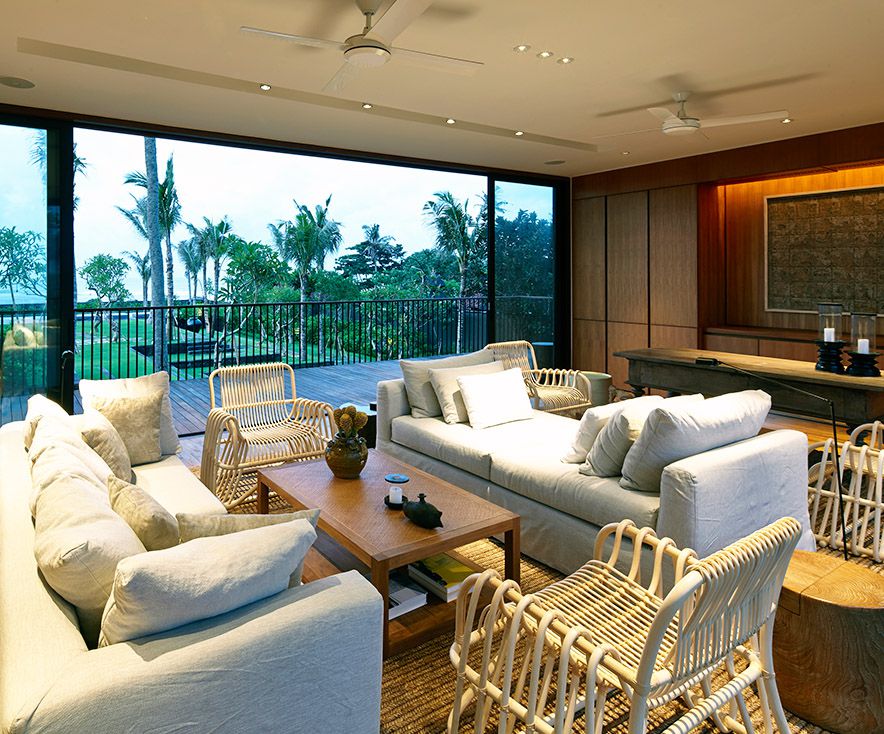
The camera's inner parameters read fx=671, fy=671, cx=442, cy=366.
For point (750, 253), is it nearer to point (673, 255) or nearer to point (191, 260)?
point (673, 255)

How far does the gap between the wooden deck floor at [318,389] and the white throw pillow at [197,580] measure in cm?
472

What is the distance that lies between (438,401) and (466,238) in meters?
7.58

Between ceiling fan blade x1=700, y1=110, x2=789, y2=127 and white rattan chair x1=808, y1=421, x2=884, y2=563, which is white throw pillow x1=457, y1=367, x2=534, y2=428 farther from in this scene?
ceiling fan blade x1=700, y1=110, x2=789, y2=127

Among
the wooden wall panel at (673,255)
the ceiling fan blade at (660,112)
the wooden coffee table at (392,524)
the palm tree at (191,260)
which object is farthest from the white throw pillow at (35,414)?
the palm tree at (191,260)

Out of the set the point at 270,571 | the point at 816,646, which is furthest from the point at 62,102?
the point at 816,646

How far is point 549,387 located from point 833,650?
3.57 meters

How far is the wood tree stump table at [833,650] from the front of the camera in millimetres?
1979

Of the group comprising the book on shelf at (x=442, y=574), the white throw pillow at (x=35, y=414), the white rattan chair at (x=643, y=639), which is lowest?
the book on shelf at (x=442, y=574)

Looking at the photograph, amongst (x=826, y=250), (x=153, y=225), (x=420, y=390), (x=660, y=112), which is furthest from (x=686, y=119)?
(x=153, y=225)

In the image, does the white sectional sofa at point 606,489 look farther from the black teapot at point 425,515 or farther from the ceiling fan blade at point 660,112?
the ceiling fan blade at point 660,112

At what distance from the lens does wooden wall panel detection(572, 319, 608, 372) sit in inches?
305

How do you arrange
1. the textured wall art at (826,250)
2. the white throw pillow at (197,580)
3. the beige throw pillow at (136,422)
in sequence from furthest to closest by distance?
the textured wall art at (826,250) → the beige throw pillow at (136,422) → the white throw pillow at (197,580)

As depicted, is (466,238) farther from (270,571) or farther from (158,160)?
(270,571)

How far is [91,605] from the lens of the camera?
1.51 metres
